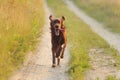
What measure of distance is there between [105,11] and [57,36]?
15233mm

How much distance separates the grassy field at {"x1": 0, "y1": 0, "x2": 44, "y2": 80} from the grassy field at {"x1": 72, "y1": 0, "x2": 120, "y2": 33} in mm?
6125

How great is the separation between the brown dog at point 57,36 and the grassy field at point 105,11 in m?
8.21

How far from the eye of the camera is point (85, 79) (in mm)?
10422

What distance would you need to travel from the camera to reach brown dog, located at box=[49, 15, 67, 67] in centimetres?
1129

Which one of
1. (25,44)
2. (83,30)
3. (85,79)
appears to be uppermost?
(83,30)

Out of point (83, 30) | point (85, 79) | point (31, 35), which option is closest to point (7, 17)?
point (31, 35)

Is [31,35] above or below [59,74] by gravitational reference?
above

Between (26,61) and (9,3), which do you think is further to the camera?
(9,3)

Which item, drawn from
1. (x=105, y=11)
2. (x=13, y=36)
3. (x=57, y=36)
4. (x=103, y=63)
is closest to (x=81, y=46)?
(x=103, y=63)

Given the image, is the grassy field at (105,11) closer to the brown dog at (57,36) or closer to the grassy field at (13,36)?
the grassy field at (13,36)

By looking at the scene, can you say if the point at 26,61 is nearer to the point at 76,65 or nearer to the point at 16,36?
the point at 16,36

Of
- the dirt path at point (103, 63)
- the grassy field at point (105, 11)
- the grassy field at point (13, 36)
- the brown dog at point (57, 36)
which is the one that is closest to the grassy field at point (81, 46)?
the dirt path at point (103, 63)

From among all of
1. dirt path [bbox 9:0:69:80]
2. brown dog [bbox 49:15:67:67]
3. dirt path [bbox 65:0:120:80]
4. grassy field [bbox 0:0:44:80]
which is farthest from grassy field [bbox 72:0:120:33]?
brown dog [bbox 49:15:67:67]

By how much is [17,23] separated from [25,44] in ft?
4.26
